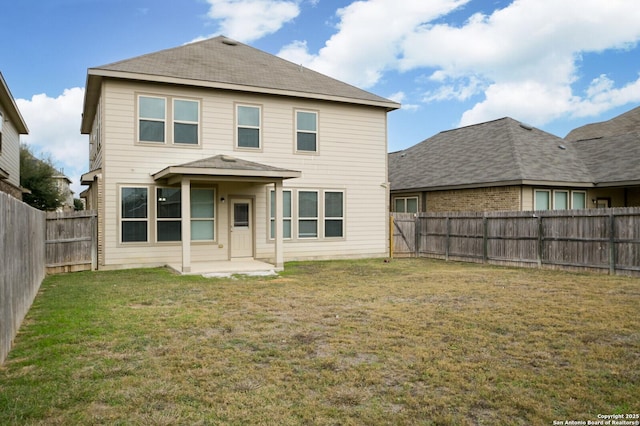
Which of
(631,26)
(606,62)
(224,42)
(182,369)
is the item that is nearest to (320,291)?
(182,369)

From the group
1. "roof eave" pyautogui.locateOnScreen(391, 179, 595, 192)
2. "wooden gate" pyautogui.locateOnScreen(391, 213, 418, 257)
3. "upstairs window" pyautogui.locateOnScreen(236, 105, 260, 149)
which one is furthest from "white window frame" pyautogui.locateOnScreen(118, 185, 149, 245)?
"roof eave" pyautogui.locateOnScreen(391, 179, 595, 192)

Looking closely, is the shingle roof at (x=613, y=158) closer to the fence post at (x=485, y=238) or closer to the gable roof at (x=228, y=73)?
the fence post at (x=485, y=238)

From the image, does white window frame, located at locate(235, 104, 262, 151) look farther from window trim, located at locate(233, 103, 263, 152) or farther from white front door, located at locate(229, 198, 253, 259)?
white front door, located at locate(229, 198, 253, 259)

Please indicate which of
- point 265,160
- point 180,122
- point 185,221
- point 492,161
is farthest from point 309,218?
point 492,161

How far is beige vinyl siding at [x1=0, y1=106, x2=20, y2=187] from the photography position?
18344 mm

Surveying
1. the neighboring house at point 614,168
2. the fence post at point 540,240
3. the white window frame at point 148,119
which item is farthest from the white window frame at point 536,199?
the white window frame at point 148,119

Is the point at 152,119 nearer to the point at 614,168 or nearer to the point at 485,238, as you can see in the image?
the point at 485,238

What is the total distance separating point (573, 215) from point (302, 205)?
8.20m

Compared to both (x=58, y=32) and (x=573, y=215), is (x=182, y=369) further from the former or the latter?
(x=58, y=32)

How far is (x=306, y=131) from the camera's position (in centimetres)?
1588

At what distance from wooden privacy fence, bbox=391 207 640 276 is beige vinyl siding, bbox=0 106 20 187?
15551 mm

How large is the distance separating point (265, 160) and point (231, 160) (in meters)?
1.88

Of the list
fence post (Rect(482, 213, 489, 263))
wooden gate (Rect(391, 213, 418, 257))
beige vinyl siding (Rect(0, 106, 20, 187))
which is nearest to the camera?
fence post (Rect(482, 213, 489, 263))

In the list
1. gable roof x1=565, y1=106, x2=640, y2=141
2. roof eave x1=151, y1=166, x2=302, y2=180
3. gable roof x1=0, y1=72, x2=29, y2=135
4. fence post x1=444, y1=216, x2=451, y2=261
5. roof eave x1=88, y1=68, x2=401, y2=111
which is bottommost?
fence post x1=444, y1=216, x2=451, y2=261
